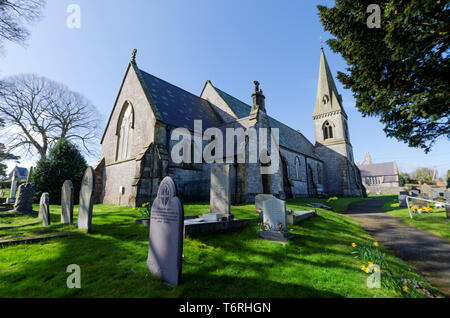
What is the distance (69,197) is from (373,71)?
38.2 feet

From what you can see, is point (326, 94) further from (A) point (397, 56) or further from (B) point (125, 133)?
(B) point (125, 133)

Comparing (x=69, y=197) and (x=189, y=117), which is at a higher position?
(x=189, y=117)

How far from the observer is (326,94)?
33.2 meters

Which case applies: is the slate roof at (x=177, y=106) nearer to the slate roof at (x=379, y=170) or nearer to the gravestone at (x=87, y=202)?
the gravestone at (x=87, y=202)

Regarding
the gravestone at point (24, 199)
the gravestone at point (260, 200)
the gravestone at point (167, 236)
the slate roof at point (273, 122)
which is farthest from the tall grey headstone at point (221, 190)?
the slate roof at point (273, 122)

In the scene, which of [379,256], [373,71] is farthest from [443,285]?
[373,71]

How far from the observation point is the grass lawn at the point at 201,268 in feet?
10.0

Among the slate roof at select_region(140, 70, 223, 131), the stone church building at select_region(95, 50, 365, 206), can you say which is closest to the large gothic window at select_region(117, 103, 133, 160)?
the stone church building at select_region(95, 50, 365, 206)

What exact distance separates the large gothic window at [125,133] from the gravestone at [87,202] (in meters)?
8.96

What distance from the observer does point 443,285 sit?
3.69 m

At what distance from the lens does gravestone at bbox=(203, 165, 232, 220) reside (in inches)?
283
